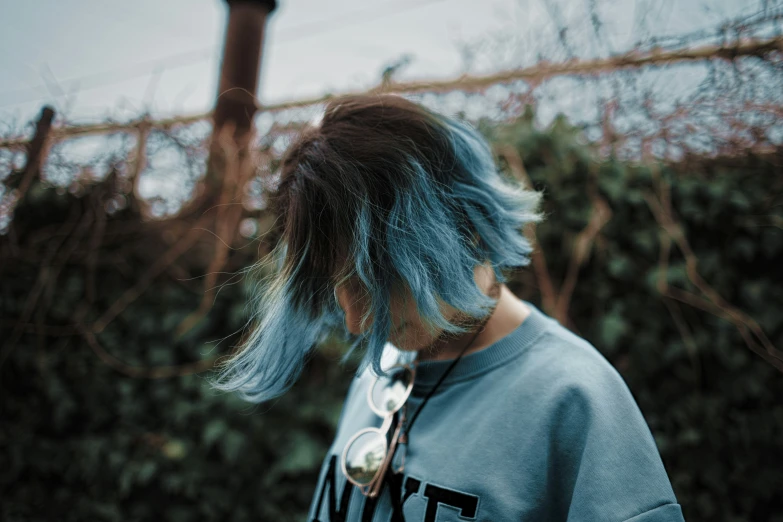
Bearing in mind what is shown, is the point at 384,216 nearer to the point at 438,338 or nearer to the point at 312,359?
the point at 438,338

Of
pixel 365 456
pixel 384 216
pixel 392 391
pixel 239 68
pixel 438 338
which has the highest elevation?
pixel 239 68

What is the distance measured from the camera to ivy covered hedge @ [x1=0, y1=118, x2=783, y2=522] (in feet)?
6.59

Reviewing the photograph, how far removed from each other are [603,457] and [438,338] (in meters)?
0.37

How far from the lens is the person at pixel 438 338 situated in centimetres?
82

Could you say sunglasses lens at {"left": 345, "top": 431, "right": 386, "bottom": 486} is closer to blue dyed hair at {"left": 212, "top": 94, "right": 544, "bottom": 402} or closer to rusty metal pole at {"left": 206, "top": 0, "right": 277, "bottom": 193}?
blue dyed hair at {"left": 212, "top": 94, "right": 544, "bottom": 402}

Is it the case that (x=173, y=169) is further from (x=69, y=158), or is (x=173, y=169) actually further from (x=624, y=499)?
(x=624, y=499)

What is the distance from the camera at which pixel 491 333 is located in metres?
1.02

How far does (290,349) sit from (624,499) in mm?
671

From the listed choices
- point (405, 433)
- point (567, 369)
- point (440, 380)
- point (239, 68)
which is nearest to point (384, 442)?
point (405, 433)

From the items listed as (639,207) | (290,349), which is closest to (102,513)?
(290,349)

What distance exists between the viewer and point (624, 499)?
76 cm

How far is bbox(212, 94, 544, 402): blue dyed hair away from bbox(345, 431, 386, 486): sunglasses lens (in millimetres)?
176

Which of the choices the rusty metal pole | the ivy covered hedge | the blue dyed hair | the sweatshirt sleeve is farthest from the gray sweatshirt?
the rusty metal pole

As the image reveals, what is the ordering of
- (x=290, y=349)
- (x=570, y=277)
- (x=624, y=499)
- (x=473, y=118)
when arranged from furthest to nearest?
1. (x=473, y=118)
2. (x=570, y=277)
3. (x=290, y=349)
4. (x=624, y=499)
